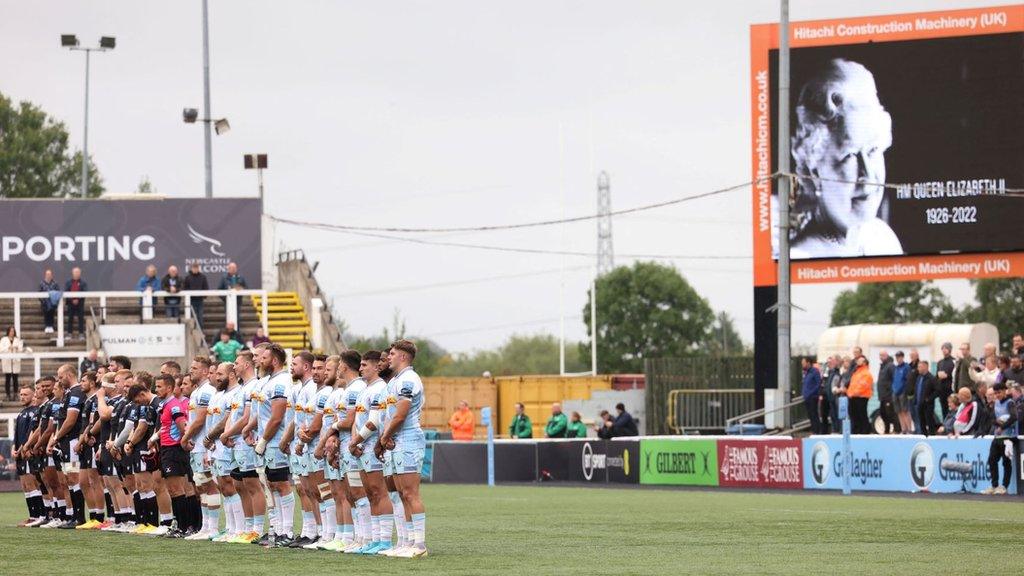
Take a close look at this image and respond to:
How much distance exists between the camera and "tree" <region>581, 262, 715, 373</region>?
107 m

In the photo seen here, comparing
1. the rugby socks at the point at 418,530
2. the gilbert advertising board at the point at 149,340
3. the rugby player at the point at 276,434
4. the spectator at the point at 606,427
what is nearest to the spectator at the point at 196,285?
the gilbert advertising board at the point at 149,340

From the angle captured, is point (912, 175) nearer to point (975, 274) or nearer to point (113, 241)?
point (975, 274)

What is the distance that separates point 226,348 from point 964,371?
15724 mm

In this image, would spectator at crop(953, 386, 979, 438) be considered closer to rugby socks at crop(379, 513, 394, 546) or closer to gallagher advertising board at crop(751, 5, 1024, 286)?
gallagher advertising board at crop(751, 5, 1024, 286)

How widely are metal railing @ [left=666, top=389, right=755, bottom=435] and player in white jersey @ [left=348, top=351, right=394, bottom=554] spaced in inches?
1193

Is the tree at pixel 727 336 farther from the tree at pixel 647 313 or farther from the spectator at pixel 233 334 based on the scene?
the spectator at pixel 233 334

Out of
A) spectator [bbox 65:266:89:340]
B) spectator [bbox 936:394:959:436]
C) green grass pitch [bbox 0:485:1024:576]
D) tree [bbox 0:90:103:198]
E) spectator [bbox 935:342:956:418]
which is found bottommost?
green grass pitch [bbox 0:485:1024:576]

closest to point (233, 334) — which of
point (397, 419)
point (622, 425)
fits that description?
point (622, 425)

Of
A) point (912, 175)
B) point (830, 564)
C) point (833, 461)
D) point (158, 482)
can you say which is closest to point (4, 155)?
point (912, 175)

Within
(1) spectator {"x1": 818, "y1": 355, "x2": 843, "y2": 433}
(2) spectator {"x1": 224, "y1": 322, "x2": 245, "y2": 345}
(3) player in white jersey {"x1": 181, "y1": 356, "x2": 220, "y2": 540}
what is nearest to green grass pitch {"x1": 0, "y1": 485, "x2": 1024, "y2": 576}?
(3) player in white jersey {"x1": 181, "y1": 356, "x2": 220, "y2": 540}

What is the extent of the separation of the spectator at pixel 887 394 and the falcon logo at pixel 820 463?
285cm

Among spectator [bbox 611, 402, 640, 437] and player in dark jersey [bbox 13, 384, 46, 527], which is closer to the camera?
player in dark jersey [bbox 13, 384, 46, 527]

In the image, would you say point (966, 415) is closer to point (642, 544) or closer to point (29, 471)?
point (642, 544)

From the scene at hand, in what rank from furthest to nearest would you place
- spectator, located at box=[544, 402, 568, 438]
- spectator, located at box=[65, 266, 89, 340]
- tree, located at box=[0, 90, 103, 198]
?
tree, located at box=[0, 90, 103, 198] → spectator, located at box=[65, 266, 89, 340] → spectator, located at box=[544, 402, 568, 438]
